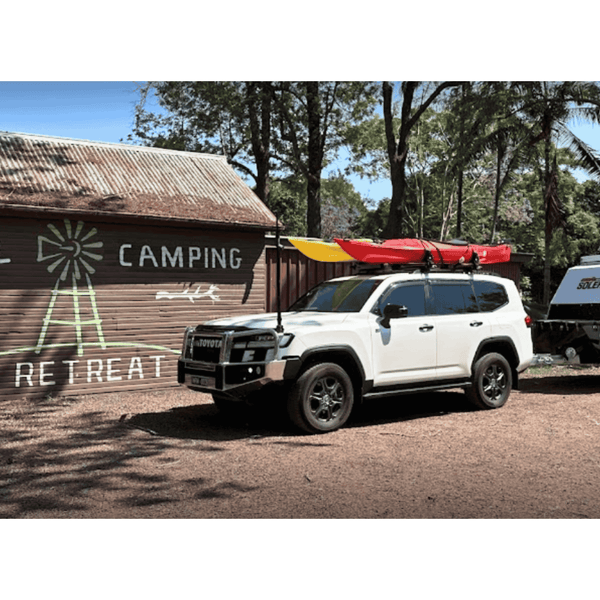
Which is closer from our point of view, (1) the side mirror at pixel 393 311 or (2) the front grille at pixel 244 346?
(2) the front grille at pixel 244 346

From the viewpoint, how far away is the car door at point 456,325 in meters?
8.78

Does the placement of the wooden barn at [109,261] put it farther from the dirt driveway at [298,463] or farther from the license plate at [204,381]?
the license plate at [204,381]

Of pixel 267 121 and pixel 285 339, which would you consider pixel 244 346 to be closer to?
pixel 285 339

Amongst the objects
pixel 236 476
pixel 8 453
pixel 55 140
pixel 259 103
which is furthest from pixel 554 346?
pixel 259 103

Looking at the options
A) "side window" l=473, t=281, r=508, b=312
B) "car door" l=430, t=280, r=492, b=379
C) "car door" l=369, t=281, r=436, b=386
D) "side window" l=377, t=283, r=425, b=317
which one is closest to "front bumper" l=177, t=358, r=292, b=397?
"car door" l=369, t=281, r=436, b=386

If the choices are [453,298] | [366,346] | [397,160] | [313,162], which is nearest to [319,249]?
[453,298]

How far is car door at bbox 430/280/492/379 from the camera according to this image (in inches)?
346

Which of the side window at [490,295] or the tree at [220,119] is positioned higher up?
the tree at [220,119]

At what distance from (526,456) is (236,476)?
9.71 feet

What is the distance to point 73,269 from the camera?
10.9m

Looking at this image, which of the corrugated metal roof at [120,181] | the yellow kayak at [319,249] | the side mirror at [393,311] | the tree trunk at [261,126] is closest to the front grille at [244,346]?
the side mirror at [393,311]

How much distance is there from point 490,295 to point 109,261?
6.32m

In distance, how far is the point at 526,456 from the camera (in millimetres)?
6609

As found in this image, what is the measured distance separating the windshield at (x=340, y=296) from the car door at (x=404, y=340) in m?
0.27
